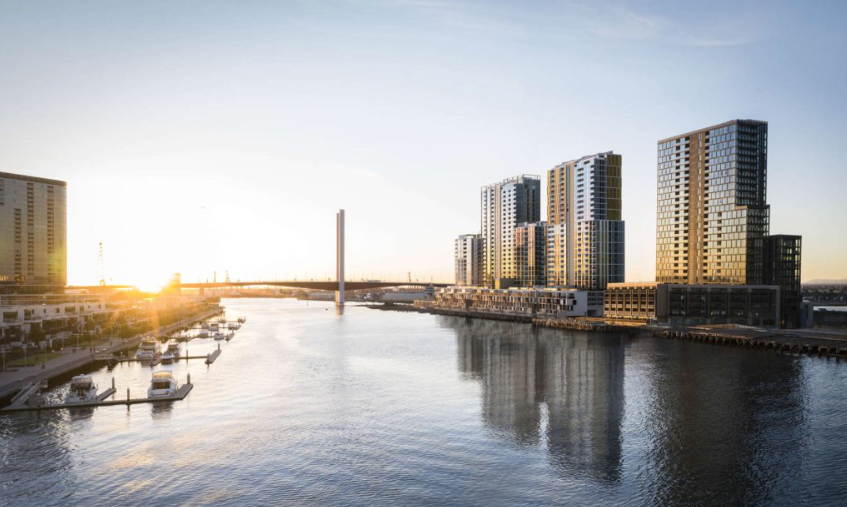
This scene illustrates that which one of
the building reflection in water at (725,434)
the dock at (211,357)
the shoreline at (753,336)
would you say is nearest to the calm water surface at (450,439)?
the building reflection in water at (725,434)

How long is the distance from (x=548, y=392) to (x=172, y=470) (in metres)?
32.0

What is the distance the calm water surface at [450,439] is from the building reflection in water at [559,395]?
0.22 m

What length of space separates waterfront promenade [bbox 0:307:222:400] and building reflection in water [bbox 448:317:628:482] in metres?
40.6

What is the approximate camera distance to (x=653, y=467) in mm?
31172

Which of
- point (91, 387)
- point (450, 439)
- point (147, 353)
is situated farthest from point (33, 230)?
point (450, 439)

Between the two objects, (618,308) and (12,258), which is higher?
(12,258)

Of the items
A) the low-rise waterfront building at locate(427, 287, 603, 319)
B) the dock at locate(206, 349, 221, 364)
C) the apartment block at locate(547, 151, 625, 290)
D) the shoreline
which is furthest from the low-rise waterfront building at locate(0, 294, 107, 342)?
the apartment block at locate(547, 151, 625, 290)

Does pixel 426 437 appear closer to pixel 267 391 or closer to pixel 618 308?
pixel 267 391

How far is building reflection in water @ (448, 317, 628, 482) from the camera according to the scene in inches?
1323

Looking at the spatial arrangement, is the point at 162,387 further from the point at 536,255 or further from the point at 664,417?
the point at 536,255

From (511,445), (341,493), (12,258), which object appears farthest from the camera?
(12,258)

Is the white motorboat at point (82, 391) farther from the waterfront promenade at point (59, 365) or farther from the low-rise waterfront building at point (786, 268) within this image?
the low-rise waterfront building at point (786, 268)

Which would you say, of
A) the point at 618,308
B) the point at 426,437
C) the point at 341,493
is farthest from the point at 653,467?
the point at 618,308

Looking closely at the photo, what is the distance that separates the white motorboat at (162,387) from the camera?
153 feet
